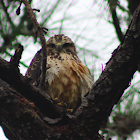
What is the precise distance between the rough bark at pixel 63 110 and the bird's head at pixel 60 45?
2003 mm

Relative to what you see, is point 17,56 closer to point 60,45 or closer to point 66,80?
point 66,80

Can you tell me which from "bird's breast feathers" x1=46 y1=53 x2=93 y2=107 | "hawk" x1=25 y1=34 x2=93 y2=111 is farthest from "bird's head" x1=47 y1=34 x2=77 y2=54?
"bird's breast feathers" x1=46 y1=53 x2=93 y2=107

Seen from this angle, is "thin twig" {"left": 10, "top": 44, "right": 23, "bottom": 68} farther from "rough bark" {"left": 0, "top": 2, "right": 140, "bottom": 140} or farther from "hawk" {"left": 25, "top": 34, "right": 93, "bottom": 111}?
"hawk" {"left": 25, "top": 34, "right": 93, "bottom": 111}

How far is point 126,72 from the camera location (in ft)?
6.97

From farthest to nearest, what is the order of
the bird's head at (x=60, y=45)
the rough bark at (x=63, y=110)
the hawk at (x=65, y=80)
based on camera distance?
1. the bird's head at (x=60, y=45)
2. the hawk at (x=65, y=80)
3. the rough bark at (x=63, y=110)

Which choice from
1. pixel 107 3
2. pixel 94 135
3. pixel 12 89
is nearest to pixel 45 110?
pixel 12 89

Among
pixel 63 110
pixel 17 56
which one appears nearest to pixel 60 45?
pixel 63 110

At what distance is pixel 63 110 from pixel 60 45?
7.05ft

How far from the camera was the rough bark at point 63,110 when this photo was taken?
2020 mm

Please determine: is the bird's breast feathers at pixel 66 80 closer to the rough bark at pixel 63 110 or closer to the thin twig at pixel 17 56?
the rough bark at pixel 63 110

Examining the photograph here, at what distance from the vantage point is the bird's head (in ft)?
13.6

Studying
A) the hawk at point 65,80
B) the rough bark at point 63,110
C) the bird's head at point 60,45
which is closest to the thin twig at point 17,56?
the rough bark at point 63,110

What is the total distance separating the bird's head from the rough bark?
6.57ft

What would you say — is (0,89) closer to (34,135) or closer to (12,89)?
(12,89)
